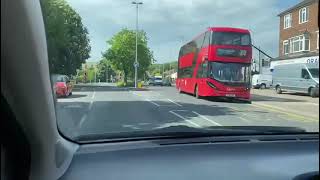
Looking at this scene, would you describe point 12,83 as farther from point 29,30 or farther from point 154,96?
point 154,96

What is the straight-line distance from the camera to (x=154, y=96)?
496cm

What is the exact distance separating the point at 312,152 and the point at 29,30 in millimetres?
1725

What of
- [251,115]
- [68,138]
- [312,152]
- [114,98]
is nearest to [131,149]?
[68,138]

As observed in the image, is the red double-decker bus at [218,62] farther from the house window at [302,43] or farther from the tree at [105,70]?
the tree at [105,70]

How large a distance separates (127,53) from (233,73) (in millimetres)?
1595

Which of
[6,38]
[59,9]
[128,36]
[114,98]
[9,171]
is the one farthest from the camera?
[114,98]

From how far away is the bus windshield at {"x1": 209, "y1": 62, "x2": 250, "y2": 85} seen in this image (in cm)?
478

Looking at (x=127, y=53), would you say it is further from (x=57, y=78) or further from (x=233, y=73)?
(x=233, y=73)

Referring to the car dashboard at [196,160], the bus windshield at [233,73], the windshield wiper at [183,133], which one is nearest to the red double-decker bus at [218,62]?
the bus windshield at [233,73]

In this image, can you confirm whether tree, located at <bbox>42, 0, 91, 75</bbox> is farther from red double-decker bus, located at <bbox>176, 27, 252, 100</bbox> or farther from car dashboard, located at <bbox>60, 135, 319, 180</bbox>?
red double-decker bus, located at <bbox>176, 27, 252, 100</bbox>

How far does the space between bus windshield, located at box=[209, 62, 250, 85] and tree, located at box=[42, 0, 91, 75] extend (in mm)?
1950

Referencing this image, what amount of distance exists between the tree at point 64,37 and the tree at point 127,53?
202mm

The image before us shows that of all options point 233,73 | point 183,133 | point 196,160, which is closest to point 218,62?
point 233,73

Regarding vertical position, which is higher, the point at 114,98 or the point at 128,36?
the point at 128,36
